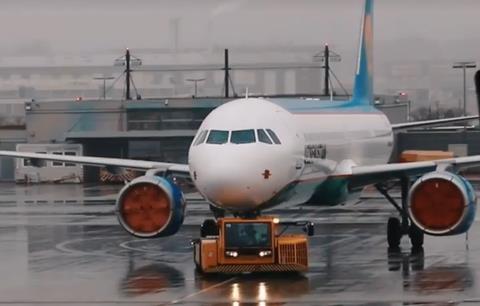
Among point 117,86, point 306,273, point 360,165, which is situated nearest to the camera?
point 306,273

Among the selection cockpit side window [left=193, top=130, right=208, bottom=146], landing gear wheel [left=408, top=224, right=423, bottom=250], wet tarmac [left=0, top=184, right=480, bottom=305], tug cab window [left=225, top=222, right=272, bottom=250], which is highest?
cockpit side window [left=193, top=130, right=208, bottom=146]

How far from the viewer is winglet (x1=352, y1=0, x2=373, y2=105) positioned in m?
44.6

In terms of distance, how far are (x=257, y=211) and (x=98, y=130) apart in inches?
2293

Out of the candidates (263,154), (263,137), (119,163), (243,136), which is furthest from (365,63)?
(263,154)

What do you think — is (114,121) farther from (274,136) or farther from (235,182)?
(235,182)

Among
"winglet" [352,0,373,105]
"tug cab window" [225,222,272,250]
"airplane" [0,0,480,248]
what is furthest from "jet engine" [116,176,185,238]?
"winglet" [352,0,373,105]

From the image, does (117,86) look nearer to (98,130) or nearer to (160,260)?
(98,130)

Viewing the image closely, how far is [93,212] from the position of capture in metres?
49.4

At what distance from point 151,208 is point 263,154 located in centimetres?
339

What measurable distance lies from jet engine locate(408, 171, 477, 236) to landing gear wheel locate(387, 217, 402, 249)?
3200mm

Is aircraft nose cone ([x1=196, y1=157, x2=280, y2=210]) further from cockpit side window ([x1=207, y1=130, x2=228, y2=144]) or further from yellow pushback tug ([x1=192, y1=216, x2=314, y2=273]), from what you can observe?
cockpit side window ([x1=207, y1=130, x2=228, y2=144])

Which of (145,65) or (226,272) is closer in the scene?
(226,272)

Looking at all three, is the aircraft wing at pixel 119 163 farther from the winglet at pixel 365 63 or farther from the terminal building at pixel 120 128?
the terminal building at pixel 120 128

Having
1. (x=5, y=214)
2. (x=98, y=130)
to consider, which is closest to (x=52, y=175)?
(x=98, y=130)
